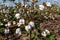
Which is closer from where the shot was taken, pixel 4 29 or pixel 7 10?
pixel 4 29

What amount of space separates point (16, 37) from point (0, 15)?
1250mm

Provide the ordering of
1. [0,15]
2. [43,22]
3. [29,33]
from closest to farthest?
[29,33] → [43,22] → [0,15]

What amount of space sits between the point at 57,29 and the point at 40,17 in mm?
759

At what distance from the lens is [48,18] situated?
542 centimetres

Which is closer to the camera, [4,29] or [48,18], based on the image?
[4,29]

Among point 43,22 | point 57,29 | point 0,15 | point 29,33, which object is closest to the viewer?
point 29,33

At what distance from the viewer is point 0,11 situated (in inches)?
235

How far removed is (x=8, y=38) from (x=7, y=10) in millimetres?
1515

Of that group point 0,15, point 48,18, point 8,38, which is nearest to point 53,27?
point 48,18

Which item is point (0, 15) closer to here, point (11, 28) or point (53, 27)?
point (11, 28)

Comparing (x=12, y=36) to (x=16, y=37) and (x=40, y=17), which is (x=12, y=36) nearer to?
(x=16, y=37)

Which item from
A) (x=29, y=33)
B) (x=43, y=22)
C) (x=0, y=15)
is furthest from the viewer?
(x=0, y=15)

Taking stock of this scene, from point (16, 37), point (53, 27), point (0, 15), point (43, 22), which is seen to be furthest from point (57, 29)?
point (0, 15)

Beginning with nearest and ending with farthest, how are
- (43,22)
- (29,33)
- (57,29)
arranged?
(29,33) → (57,29) → (43,22)
